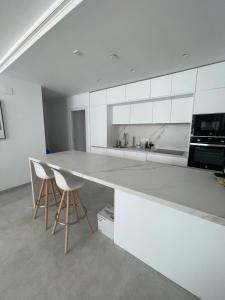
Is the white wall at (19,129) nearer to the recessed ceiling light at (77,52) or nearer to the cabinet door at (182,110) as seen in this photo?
the recessed ceiling light at (77,52)

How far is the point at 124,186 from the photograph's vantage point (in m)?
1.22

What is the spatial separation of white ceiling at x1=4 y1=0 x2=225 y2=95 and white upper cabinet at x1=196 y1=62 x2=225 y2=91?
5.3 inches

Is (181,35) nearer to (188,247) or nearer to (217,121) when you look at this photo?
(217,121)

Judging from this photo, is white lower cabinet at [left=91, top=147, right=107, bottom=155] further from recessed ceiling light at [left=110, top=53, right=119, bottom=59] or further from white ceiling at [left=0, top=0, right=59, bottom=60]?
white ceiling at [left=0, top=0, right=59, bottom=60]

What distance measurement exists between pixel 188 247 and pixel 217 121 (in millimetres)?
2041

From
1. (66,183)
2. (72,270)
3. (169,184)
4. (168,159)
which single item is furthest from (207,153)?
(72,270)

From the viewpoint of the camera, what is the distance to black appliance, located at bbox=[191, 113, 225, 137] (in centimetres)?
230

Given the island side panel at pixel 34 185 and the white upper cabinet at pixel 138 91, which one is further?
the white upper cabinet at pixel 138 91

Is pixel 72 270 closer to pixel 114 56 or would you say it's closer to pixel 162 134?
pixel 114 56

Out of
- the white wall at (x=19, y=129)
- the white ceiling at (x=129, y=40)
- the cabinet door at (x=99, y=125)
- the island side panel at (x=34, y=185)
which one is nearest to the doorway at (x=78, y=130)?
the cabinet door at (x=99, y=125)

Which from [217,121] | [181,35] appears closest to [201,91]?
[217,121]

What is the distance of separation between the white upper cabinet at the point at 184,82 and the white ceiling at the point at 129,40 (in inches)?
5.2

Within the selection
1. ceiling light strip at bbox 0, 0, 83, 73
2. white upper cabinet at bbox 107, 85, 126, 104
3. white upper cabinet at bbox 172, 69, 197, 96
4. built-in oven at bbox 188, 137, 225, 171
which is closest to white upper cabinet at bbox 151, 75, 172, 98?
white upper cabinet at bbox 172, 69, 197, 96

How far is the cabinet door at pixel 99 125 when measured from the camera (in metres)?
3.89
